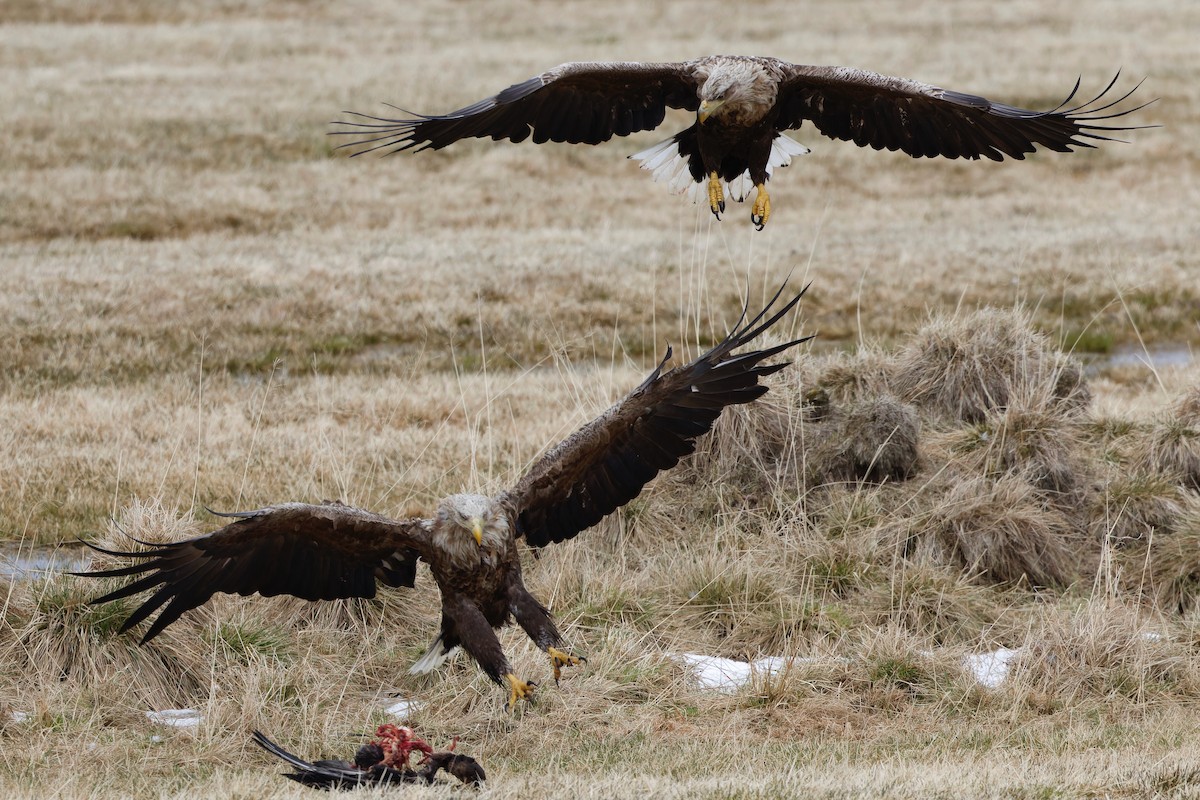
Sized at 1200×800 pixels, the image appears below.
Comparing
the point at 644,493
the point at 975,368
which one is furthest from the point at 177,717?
the point at 975,368

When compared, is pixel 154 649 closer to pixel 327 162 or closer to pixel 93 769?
pixel 93 769

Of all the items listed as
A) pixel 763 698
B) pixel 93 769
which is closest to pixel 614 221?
pixel 763 698

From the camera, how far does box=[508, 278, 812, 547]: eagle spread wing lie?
730cm

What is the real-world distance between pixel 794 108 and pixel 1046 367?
335cm

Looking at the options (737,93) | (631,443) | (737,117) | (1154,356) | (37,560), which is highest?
(737,93)

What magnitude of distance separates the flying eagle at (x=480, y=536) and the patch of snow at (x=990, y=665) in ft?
8.07

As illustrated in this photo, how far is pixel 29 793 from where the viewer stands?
6.36 meters

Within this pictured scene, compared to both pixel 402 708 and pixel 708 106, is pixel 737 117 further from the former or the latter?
pixel 402 708

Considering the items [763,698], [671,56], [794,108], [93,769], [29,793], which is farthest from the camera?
[671,56]

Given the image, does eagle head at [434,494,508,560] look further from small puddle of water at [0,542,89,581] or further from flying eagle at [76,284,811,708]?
small puddle of water at [0,542,89,581]

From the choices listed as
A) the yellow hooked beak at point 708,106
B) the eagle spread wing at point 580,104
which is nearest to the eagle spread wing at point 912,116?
the yellow hooked beak at point 708,106

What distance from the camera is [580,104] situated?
9406mm

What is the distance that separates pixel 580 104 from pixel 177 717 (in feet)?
14.7

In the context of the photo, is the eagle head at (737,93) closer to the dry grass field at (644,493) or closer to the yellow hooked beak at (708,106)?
the yellow hooked beak at (708,106)
